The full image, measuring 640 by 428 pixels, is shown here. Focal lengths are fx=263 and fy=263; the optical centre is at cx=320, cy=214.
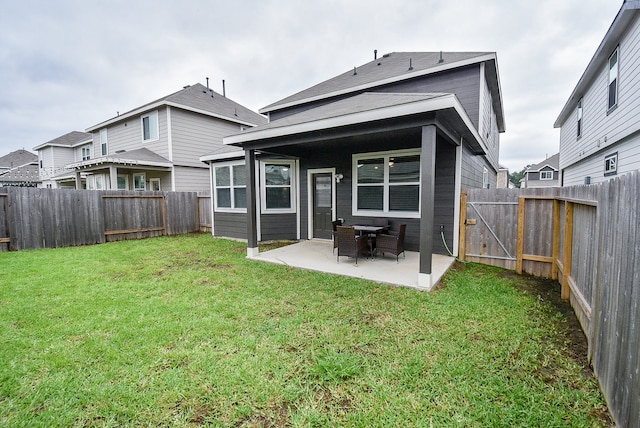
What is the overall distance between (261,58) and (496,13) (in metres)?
10.00

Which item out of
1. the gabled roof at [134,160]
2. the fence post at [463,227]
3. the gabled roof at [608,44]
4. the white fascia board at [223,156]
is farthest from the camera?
the gabled roof at [134,160]

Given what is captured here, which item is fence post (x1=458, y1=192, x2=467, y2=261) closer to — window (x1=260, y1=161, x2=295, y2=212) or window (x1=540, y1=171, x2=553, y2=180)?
window (x1=260, y1=161, x2=295, y2=212)

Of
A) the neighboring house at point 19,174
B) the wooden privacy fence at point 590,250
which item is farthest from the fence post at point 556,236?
the neighboring house at point 19,174

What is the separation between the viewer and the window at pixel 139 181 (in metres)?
14.2

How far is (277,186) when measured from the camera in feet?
Result: 28.9

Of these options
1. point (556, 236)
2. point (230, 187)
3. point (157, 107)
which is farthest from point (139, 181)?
point (556, 236)

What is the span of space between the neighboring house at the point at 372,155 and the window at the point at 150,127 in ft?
19.3

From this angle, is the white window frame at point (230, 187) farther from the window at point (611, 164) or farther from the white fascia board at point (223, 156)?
the window at point (611, 164)

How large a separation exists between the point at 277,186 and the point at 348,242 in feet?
13.2

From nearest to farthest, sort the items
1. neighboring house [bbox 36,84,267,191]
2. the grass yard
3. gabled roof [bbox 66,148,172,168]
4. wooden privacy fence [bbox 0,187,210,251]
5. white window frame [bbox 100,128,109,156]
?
1. the grass yard
2. wooden privacy fence [bbox 0,187,210,251]
3. gabled roof [bbox 66,148,172,168]
4. neighboring house [bbox 36,84,267,191]
5. white window frame [bbox 100,128,109,156]

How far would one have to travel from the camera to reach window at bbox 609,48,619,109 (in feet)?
23.5

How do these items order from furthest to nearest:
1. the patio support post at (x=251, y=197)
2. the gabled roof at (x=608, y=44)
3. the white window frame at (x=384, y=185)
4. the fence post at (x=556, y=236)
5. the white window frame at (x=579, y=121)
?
the white window frame at (x=579, y=121) → the white window frame at (x=384, y=185) → the patio support post at (x=251, y=197) → the gabled roof at (x=608, y=44) → the fence post at (x=556, y=236)

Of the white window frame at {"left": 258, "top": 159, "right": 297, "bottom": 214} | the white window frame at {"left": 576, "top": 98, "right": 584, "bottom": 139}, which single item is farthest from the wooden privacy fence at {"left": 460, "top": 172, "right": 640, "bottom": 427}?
the white window frame at {"left": 576, "top": 98, "right": 584, "bottom": 139}

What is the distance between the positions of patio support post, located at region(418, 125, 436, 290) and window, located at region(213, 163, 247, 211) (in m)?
6.23
